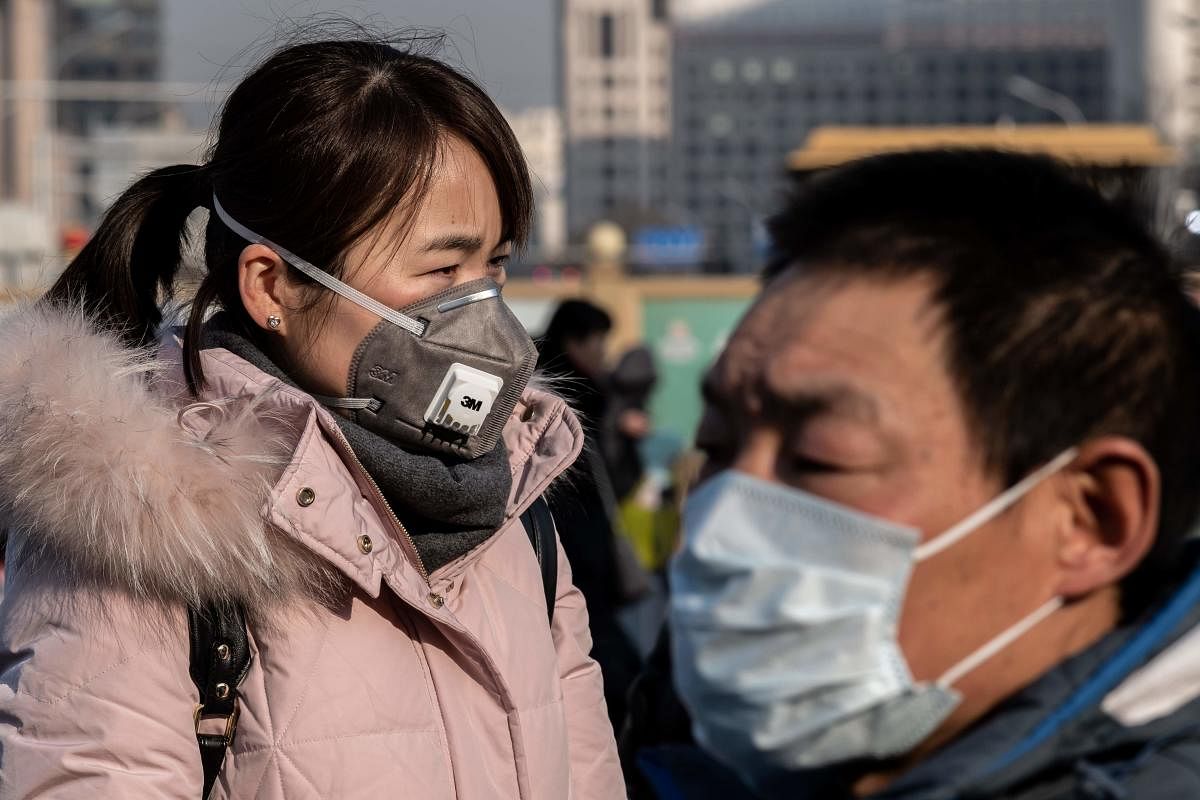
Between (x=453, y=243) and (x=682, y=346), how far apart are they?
44.2 feet

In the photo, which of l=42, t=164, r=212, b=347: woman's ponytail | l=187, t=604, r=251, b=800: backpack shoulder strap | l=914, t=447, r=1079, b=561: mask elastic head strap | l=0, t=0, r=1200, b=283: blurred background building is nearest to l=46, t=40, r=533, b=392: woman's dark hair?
l=42, t=164, r=212, b=347: woman's ponytail

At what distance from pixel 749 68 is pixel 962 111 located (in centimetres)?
2169

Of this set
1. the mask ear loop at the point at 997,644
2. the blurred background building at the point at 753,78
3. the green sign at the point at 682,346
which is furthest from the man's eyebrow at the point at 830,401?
the blurred background building at the point at 753,78

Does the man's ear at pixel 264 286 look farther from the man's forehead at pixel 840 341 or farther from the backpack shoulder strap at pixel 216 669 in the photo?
the man's forehead at pixel 840 341

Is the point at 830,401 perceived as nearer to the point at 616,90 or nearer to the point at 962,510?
the point at 962,510

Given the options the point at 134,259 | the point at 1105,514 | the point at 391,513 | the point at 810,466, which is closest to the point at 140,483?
the point at 391,513

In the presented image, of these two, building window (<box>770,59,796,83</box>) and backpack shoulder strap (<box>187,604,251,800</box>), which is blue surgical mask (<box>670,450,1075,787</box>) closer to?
backpack shoulder strap (<box>187,604,251,800</box>)

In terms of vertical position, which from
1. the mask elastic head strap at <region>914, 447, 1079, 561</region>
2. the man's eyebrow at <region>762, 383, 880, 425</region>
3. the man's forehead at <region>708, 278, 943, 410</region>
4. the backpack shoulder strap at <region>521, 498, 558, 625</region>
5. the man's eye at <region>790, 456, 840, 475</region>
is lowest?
the backpack shoulder strap at <region>521, 498, 558, 625</region>

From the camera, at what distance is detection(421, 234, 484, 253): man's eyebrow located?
96.3 inches

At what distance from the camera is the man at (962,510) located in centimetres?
146

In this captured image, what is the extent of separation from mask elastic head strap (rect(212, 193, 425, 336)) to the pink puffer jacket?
195 mm

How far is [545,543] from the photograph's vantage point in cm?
256

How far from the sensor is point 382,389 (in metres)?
2.43

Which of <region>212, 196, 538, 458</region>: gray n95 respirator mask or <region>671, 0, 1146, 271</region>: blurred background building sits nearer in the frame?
<region>212, 196, 538, 458</region>: gray n95 respirator mask
